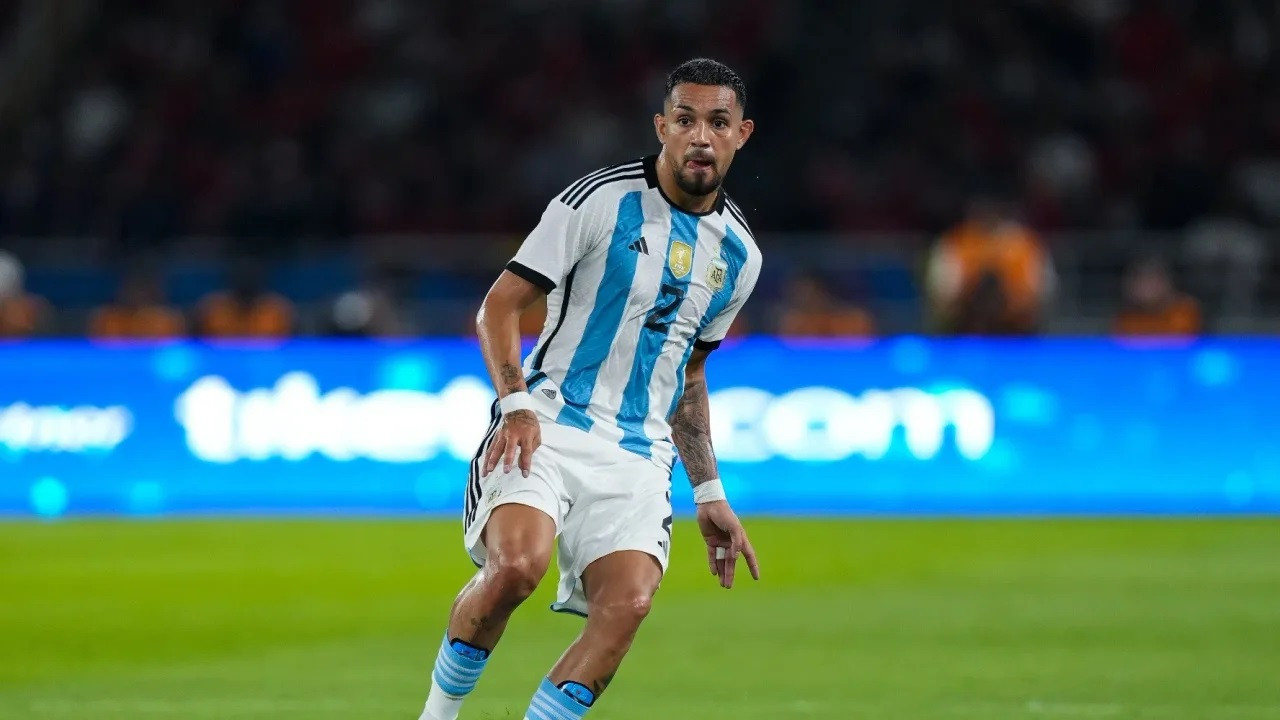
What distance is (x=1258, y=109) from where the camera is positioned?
19844 millimetres

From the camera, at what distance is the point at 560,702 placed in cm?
503

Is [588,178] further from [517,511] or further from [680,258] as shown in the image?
[517,511]

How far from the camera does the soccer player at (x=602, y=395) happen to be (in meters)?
5.12

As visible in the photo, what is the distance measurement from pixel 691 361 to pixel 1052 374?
8.00 m

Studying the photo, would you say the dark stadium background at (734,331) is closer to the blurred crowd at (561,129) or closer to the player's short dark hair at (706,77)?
the blurred crowd at (561,129)

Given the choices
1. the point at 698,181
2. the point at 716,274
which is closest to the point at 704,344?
the point at 716,274

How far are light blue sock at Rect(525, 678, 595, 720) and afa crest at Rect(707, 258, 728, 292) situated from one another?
4.30ft

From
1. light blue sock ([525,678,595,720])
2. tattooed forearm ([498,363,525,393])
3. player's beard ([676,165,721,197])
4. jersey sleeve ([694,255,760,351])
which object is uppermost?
player's beard ([676,165,721,197])

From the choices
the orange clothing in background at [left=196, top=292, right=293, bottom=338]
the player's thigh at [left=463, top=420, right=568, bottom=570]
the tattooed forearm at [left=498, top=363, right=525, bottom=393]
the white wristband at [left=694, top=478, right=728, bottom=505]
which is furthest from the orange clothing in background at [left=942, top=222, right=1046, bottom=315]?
the tattooed forearm at [left=498, top=363, right=525, bottom=393]

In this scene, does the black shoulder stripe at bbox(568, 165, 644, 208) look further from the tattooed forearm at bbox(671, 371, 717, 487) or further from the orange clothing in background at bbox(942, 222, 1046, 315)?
the orange clothing in background at bbox(942, 222, 1046, 315)

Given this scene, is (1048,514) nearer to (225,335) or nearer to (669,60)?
(225,335)

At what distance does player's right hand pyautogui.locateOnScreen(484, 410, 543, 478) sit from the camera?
16.5 feet

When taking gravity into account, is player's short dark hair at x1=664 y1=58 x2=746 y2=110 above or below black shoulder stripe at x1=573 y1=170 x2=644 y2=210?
above

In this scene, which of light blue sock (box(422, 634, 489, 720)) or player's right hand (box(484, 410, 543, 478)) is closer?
player's right hand (box(484, 410, 543, 478))
